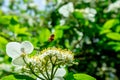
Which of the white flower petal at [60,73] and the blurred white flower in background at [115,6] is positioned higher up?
the blurred white flower in background at [115,6]

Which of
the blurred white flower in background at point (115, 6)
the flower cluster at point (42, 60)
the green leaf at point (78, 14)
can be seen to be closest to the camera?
the flower cluster at point (42, 60)

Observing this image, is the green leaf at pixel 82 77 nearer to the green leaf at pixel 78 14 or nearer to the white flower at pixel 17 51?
the white flower at pixel 17 51

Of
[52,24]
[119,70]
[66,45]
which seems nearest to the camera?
[66,45]

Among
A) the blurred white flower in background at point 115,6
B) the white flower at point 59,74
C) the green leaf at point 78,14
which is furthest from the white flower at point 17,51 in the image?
the blurred white flower in background at point 115,6

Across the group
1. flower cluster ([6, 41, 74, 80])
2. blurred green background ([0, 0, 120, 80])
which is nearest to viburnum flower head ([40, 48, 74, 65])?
flower cluster ([6, 41, 74, 80])

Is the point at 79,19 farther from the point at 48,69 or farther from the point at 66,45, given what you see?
the point at 48,69

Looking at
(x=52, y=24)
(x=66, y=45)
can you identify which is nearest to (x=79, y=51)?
(x=66, y=45)
